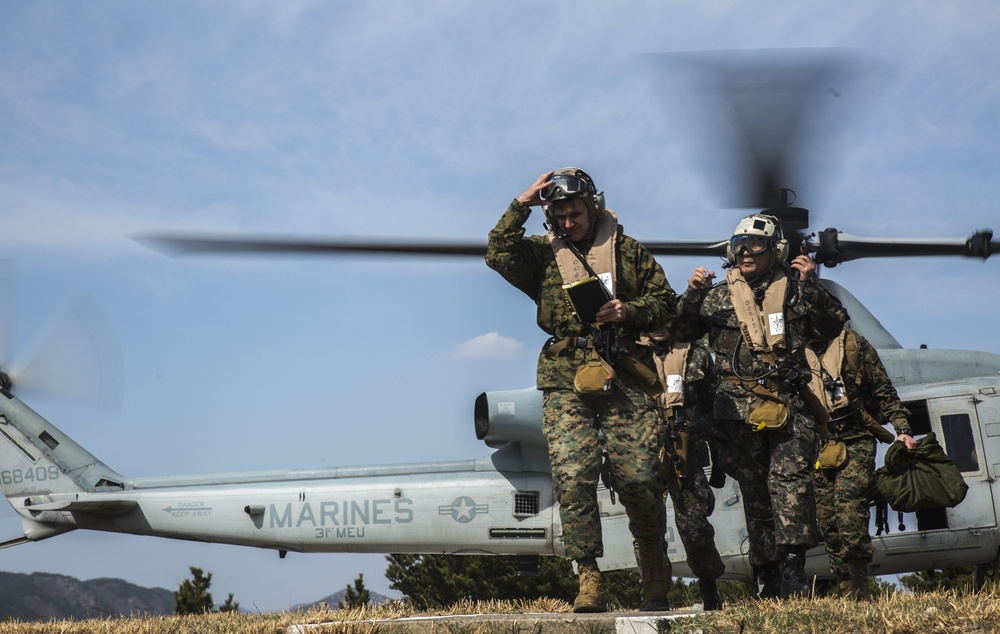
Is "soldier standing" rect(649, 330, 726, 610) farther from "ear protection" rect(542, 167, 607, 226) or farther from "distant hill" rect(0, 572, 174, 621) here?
"distant hill" rect(0, 572, 174, 621)

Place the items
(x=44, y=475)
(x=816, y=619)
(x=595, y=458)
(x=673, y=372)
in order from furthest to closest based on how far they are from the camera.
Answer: (x=44, y=475)
(x=673, y=372)
(x=595, y=458)
(x=816, y=619)

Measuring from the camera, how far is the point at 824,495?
6.52m

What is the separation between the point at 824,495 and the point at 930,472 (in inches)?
27.1

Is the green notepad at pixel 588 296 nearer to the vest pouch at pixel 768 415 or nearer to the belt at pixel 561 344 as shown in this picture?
the belt at pixel 561 344

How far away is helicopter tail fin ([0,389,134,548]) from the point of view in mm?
10484

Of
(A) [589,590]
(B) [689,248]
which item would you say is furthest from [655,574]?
(B) [689,248]

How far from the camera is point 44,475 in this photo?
10.9 metres

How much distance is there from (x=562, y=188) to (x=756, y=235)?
1.59m

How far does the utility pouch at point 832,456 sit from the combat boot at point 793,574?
919 millimetres

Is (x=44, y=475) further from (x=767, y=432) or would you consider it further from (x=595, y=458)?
(x=767, y=432)

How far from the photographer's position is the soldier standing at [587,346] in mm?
4852

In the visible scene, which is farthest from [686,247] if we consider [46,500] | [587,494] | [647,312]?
[46,500]

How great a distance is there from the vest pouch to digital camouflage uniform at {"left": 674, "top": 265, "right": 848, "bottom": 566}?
0.09 m

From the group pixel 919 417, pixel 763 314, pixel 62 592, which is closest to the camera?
pixel 763 314
